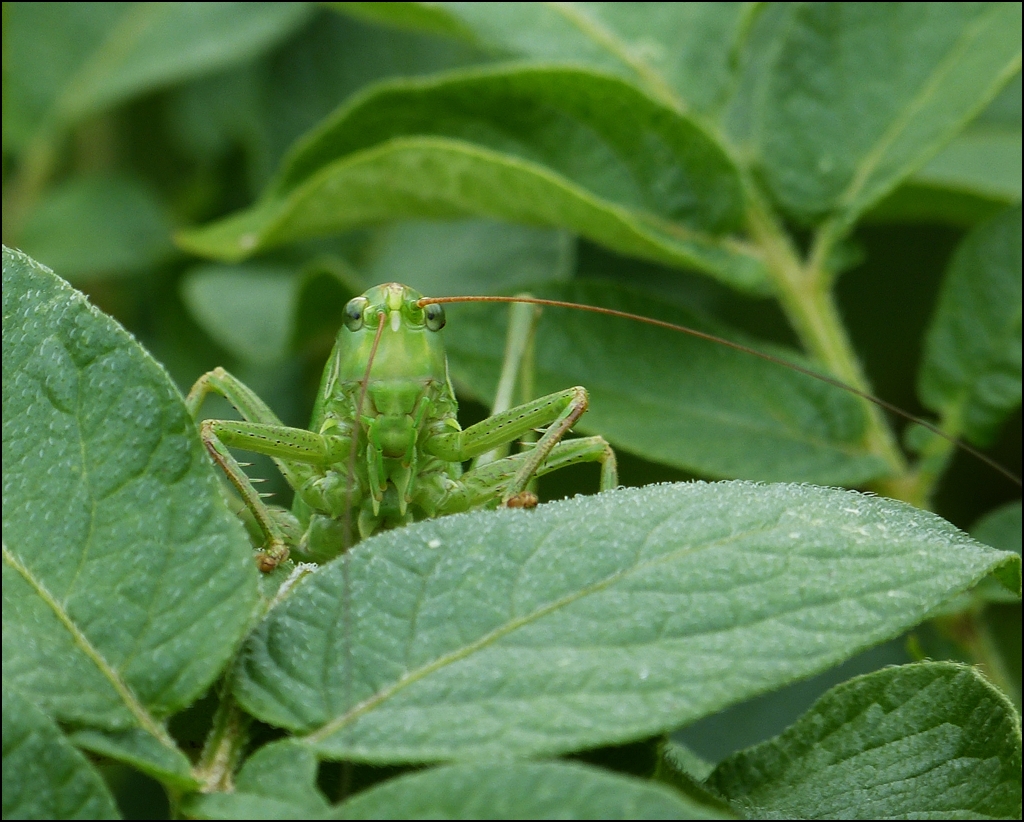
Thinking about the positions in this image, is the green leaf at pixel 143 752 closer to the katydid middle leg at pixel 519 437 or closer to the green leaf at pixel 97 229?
the katydid middle leg at pixel 519 437

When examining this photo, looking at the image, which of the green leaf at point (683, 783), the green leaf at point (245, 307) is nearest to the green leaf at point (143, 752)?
the green leaf at point (683, 783)

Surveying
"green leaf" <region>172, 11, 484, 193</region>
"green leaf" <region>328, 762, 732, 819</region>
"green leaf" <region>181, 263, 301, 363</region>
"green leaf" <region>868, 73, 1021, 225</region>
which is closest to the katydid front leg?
"green leaf" <region>181, 263, 301, 363</region>

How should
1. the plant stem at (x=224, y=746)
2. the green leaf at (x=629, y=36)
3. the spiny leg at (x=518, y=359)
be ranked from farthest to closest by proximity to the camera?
the green leaf at (x=629, y=36) < the spiny leg at (x=518, y=359) < the plant stem at (x=224, y=746)

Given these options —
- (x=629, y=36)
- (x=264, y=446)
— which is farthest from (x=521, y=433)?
(x=629, y=36)

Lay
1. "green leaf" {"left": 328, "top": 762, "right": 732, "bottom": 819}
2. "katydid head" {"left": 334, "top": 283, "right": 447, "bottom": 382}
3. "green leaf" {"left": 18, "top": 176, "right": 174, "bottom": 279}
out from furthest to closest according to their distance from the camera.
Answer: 1. "green leaf" {"left": 18, "top": 176, "right": 174, "bottom": 279}
2. "katydid head" {"left": 334, "top": 283, "right": 447, "bottom": 382}
3. "green leaf" {"left": 328, "top": 762, "right": 732, "bottom": 819}

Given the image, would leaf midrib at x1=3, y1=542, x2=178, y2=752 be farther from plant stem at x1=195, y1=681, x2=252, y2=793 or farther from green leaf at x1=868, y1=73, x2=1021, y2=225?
green leaf at x1=868, y1=73, x2=1021, y2=225

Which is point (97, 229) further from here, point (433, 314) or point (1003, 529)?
point (1003, 529)

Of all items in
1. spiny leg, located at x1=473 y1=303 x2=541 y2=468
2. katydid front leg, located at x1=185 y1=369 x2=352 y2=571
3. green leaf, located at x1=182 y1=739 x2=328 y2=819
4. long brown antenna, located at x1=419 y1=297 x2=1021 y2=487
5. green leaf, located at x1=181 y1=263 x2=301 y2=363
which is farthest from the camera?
green leaf, located at x1=181 y1=263 x2=301 y2=363
